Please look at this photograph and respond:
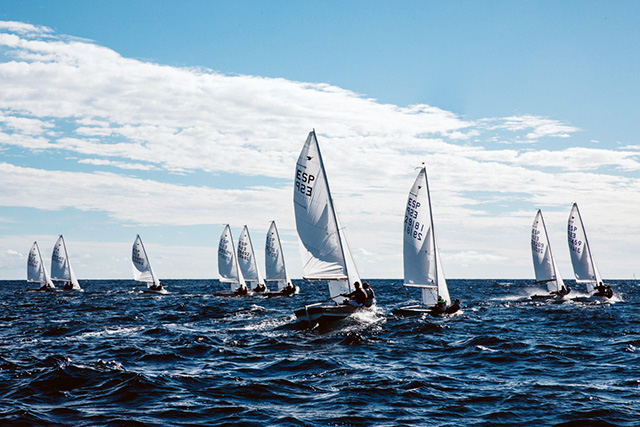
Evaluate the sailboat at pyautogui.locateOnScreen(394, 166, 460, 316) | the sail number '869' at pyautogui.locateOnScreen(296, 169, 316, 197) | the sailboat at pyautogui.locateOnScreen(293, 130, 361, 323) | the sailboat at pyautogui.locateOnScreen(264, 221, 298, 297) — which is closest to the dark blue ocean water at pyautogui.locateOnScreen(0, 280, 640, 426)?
the sailboat at pyautogui.locateOnScreen(293, 130, 361, 323)

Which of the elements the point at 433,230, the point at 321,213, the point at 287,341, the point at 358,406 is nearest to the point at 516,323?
the point at 433,230

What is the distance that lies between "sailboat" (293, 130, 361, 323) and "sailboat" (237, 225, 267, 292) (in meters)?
33.8

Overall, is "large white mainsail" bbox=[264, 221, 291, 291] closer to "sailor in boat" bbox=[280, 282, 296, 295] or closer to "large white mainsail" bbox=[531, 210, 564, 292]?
"sailor in boat" bbox=[280, 282, 296, 295]

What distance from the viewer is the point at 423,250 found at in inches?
1264

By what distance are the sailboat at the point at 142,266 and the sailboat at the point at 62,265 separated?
31.0 ft

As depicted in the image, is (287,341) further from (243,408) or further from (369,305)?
(243,408)

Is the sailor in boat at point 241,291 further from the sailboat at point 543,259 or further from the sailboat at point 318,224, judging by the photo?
the sailboat at point 318,224

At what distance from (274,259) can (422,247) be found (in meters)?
28.2

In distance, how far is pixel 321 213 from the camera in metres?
25.8

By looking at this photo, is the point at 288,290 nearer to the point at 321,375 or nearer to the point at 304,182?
the point at 304,182

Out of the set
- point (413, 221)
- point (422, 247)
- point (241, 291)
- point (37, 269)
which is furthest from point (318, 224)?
point (37, 269)

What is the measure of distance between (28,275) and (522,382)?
244 feet

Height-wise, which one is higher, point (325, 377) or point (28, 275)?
point (28, 275)

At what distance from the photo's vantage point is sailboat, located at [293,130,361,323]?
25.6 m
